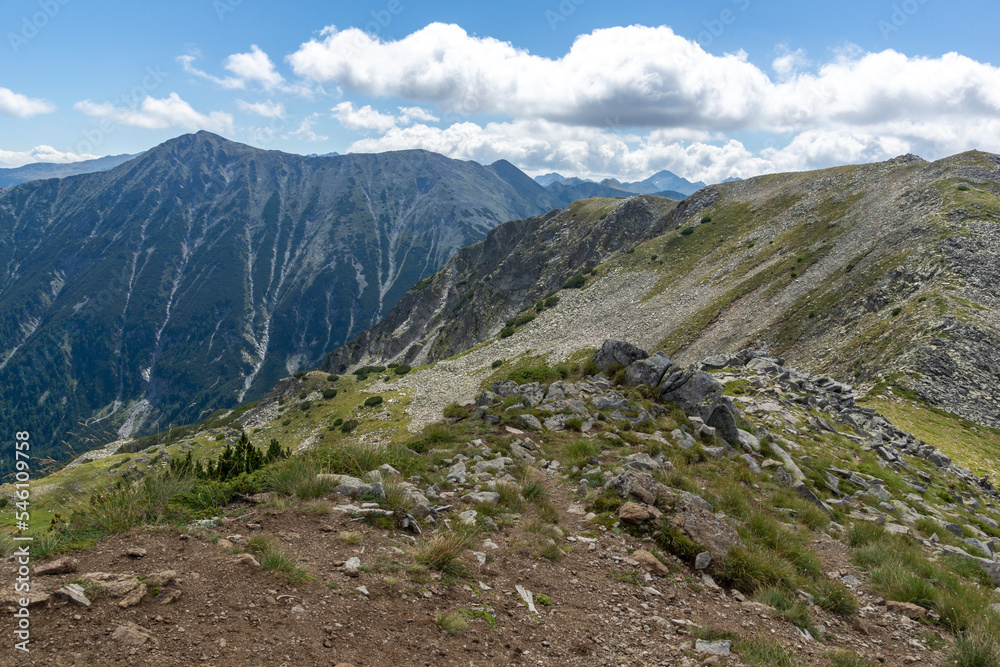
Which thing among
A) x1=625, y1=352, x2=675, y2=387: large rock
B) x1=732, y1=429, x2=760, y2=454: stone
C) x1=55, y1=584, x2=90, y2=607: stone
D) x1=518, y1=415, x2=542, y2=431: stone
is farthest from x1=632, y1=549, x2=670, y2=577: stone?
x1=625, y1=352, x2=675, y2=387: large rock

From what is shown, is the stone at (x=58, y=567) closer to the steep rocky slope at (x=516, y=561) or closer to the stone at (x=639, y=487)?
the steep rocky slope at (x=516, y=561)

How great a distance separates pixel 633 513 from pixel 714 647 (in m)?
3.13

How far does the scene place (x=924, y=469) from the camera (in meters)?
18.4

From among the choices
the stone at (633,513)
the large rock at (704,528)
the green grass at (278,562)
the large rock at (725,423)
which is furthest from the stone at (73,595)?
the large rock at (725,423)

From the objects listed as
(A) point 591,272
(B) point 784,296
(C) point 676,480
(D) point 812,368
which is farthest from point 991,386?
(A) point 591,272

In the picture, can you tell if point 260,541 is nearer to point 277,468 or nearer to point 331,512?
point 331,512

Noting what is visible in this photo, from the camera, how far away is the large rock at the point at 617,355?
2078 cm

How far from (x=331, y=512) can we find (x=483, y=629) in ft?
11.6

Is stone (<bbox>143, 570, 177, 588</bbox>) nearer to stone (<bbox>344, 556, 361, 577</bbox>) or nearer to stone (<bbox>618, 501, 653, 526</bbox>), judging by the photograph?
stone (<bbox>344, 556, 361, 577</bbox>)

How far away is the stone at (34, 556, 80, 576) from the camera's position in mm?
5449

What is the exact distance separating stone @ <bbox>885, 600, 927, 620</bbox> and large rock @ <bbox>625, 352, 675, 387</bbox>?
10.6 m

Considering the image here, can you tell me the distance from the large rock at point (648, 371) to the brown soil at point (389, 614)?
1028 cm

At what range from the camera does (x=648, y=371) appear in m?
18.9

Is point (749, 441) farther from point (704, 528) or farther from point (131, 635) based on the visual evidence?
point (131, 635)
